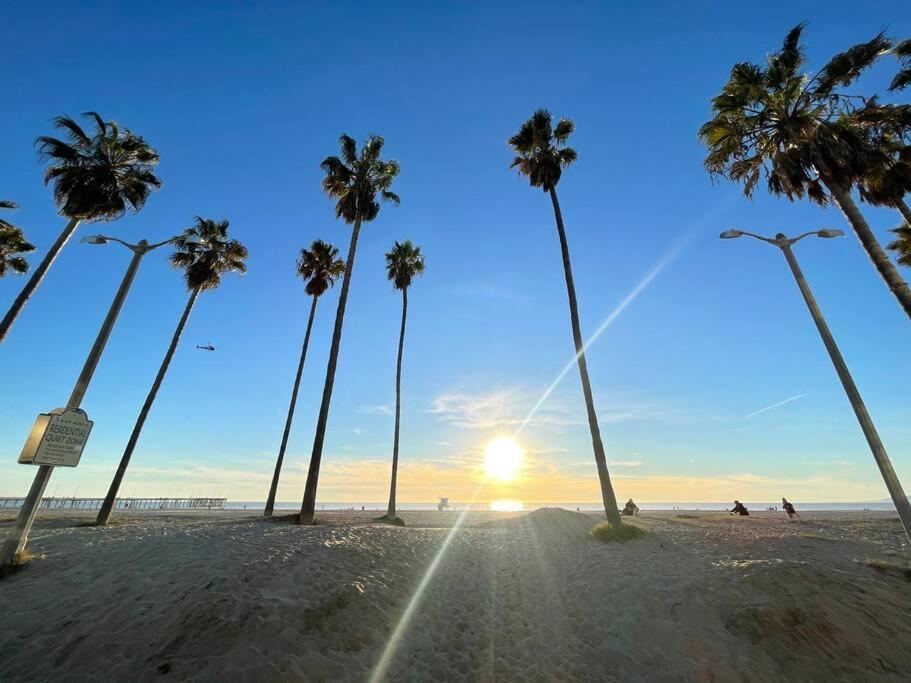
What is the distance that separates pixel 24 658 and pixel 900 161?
28871 mm

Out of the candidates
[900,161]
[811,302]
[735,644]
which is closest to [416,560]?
[735,644]

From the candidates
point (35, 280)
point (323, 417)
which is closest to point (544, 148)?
point (323, 417)

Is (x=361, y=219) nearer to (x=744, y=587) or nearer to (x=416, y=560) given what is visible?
(x=416, y=560)

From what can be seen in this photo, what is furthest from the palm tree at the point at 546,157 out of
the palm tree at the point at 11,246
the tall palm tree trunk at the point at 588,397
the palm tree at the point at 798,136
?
the palm tree at the point at 11,246

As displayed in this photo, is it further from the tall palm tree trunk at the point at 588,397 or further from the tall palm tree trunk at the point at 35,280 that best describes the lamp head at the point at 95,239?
the tall palm tree trunk at the point at 588,397

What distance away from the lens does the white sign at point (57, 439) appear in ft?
31.3

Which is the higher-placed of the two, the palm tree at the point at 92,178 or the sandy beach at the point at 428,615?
the palm tree at the point at 92,178

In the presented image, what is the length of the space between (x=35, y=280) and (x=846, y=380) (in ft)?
102

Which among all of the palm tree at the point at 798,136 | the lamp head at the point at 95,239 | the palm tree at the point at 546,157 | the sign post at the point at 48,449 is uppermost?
the palm tree at the point at 546,157

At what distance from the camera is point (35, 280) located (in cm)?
1712

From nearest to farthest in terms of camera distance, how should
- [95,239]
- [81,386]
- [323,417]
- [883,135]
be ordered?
[81,386] < [95,239] < [883,135] < [323,417]

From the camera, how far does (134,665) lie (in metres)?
5.46

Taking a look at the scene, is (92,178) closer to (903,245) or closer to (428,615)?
(428,615)

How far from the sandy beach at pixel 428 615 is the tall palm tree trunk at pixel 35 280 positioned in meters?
11.1
